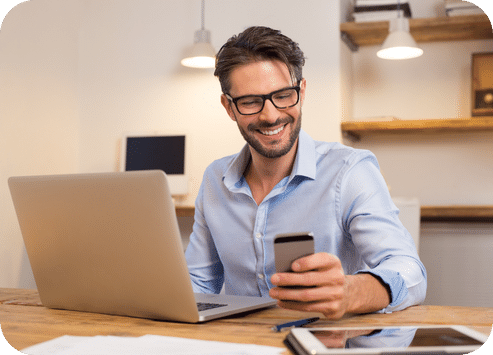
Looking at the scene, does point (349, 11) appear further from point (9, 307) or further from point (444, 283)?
point (9, 307)

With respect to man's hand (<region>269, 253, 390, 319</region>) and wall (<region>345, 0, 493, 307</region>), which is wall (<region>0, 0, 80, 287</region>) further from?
man's hand (<region>269, 253, 390, 319</region>)

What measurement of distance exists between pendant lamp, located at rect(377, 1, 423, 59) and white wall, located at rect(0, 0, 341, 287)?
282mm

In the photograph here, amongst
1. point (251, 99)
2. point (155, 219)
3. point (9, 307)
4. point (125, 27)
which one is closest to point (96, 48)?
point (125, 27)

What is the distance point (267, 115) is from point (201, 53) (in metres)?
Answer: 1.51

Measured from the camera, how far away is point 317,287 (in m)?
0.76

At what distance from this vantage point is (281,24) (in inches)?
110

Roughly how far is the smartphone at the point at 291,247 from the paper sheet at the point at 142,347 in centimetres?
13

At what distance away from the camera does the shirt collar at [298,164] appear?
4.16ft

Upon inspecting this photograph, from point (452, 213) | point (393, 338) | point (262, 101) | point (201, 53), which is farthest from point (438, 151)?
point (393, 338)

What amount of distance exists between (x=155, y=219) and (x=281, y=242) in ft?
0.64

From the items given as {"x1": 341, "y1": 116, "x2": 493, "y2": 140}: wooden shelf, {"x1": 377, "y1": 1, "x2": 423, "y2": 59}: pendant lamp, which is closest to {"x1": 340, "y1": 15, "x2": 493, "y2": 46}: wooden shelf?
{"x1": 377, "y1": 1, "x2": 423, "y2": 59}: pendant lamp

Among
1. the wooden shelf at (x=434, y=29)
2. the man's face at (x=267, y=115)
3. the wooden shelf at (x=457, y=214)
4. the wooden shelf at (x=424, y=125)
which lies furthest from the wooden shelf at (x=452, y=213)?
the man's face at (x=267, y=115)

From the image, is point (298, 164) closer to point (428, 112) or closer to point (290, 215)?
point (290, 215)

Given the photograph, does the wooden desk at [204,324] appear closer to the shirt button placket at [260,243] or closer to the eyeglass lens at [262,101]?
the shirt button placket at [260,243]
